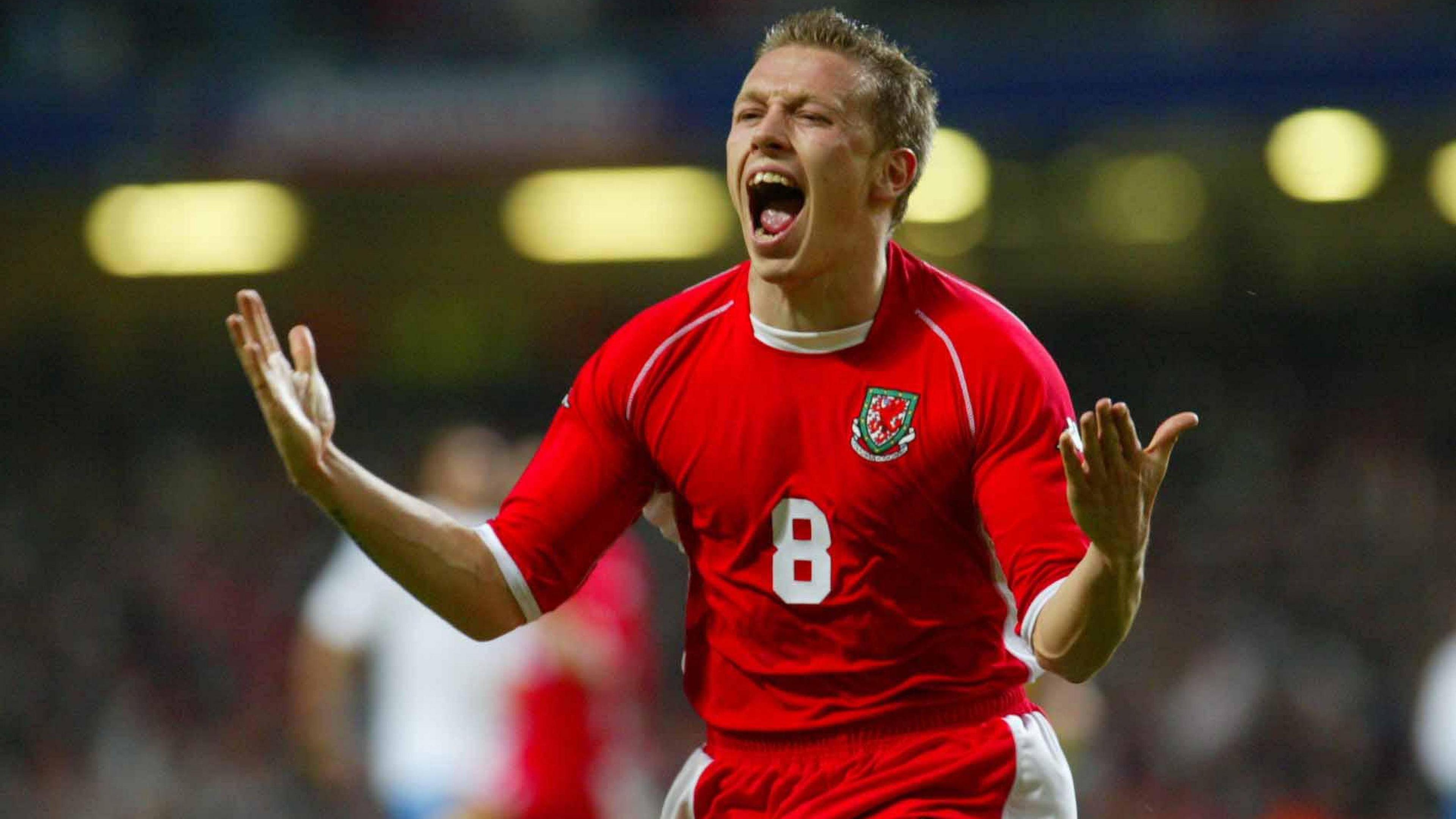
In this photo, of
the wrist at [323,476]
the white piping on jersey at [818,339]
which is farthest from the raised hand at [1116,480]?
the wrist at [323,476]

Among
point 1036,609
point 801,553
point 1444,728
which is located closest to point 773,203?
point 801,553

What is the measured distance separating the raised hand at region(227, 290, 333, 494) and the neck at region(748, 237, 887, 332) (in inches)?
30.3

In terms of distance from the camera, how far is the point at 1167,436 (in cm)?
284

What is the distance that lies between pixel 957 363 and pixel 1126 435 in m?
0.50

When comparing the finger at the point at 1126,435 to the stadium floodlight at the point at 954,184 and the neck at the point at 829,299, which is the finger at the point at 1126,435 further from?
the stadium floodlight at the point at 954,184

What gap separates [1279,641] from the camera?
39.0 ft

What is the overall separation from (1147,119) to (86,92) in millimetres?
7165

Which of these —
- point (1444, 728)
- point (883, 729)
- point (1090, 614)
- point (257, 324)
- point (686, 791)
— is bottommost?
point (1444, 728)

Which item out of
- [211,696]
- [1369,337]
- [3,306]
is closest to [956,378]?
[211,696]

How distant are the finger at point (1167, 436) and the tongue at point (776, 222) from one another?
786mm

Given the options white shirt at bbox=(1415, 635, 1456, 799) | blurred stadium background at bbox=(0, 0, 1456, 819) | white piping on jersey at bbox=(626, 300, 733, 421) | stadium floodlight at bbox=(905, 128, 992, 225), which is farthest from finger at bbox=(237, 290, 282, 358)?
stadium floodlight at bbox=(905, 128, 992, 225)

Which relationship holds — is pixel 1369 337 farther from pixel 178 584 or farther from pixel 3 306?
pixel 3 306

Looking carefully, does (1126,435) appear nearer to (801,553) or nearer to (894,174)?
(801,553)

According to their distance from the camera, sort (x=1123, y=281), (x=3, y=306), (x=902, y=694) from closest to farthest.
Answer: (x=902, y=694) → (x=1123, y=281) → (x=3, y=306)
